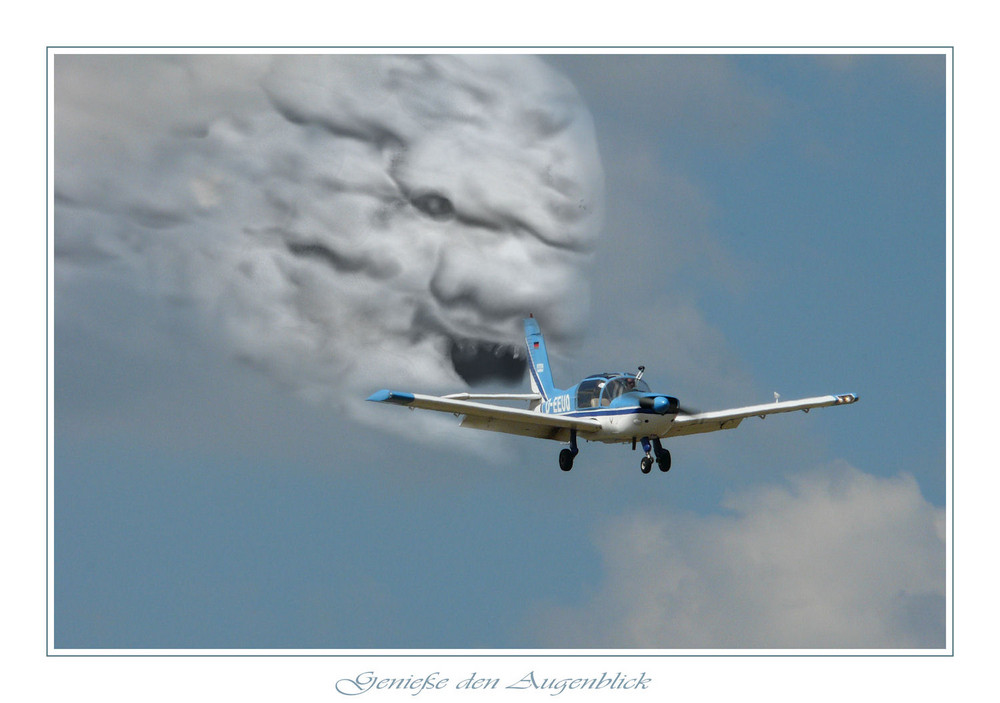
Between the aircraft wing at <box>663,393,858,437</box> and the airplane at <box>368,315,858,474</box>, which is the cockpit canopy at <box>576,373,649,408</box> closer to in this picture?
the airplane at <box>368,315,858,474</box>

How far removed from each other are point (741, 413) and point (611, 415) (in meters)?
5.31

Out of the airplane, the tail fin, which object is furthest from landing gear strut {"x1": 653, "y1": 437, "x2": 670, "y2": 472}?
the tail fin

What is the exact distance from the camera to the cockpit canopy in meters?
58.1

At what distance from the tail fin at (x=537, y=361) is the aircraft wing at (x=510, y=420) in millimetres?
3910

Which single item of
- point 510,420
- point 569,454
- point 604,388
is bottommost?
point 569,454

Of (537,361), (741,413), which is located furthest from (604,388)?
(537,361)

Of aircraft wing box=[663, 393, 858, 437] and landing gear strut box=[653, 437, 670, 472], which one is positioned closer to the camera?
landing gear strut box=[653, 437, 670, 472]

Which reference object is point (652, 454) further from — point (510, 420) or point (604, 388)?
point (510, 420)

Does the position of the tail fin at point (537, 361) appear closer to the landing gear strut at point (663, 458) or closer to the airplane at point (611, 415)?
the airplane at point (611, 415)

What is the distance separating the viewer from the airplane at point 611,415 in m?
57.1

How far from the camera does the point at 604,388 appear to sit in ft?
193
